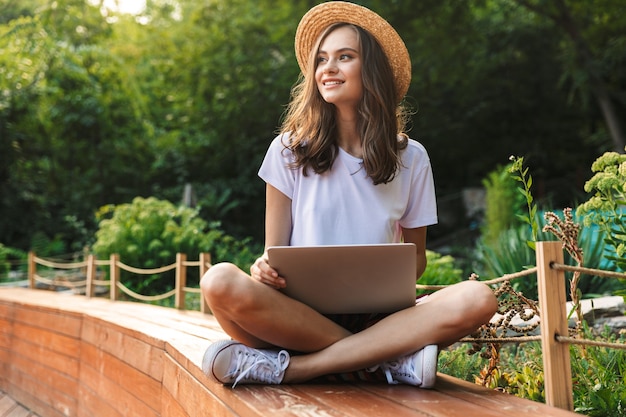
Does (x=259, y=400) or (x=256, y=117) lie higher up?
(x=256, y=117)

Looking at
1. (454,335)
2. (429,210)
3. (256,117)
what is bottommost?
(454,335)

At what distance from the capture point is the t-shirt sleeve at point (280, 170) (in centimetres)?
218

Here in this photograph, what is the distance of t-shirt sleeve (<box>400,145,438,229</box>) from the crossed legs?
332 mm

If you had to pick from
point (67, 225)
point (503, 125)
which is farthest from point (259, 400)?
point (503, 125)

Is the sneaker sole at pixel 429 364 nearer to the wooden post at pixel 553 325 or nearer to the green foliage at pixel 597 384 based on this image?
the wooden post at pixel 553 325

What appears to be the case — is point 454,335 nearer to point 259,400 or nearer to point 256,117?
point 259,400

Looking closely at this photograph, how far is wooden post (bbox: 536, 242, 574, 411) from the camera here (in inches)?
66.1

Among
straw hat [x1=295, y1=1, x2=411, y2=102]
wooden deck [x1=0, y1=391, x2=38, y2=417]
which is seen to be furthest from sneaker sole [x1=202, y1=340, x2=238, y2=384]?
wooden deck [x1=0, y1=391, x2=38, y2=417]

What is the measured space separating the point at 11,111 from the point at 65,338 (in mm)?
7468

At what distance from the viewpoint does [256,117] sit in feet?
37.7

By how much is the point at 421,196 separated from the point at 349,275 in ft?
1.55

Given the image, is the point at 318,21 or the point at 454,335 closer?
the point at 454,335

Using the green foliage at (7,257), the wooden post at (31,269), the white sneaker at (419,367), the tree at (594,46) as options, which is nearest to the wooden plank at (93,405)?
the white sneaker at (419,367)

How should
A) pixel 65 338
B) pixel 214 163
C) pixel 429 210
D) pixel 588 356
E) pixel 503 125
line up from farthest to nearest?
pixel 503 125, pixel 214 163, pixel 65 338, pixel 588 356, pixel 429 210
